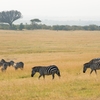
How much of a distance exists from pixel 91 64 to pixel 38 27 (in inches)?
4952

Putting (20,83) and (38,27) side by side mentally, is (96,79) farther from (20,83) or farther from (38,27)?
(38,27)

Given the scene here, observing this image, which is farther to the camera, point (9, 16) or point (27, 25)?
point (9, 16)

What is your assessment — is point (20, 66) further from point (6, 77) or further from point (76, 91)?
point (76, 91)

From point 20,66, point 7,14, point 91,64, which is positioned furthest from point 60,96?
point 7,14

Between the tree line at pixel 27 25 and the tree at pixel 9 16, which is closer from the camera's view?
the tree line at pixel 27 25

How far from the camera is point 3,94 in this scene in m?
14.8

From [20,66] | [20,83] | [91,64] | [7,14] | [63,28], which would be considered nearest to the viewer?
[20,83]

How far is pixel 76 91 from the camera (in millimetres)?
15297

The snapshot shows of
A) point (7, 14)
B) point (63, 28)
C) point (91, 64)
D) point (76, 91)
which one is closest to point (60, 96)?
point (76, 91)

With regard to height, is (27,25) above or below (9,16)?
below

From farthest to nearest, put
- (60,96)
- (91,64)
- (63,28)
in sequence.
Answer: (63,28) → (91,64) → (60,96)

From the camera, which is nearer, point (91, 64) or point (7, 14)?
point (91, 64)

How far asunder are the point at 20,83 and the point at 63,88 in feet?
9.69

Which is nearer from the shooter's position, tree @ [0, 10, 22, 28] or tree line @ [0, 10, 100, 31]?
tree line @ [0, 10, 100, 31]
